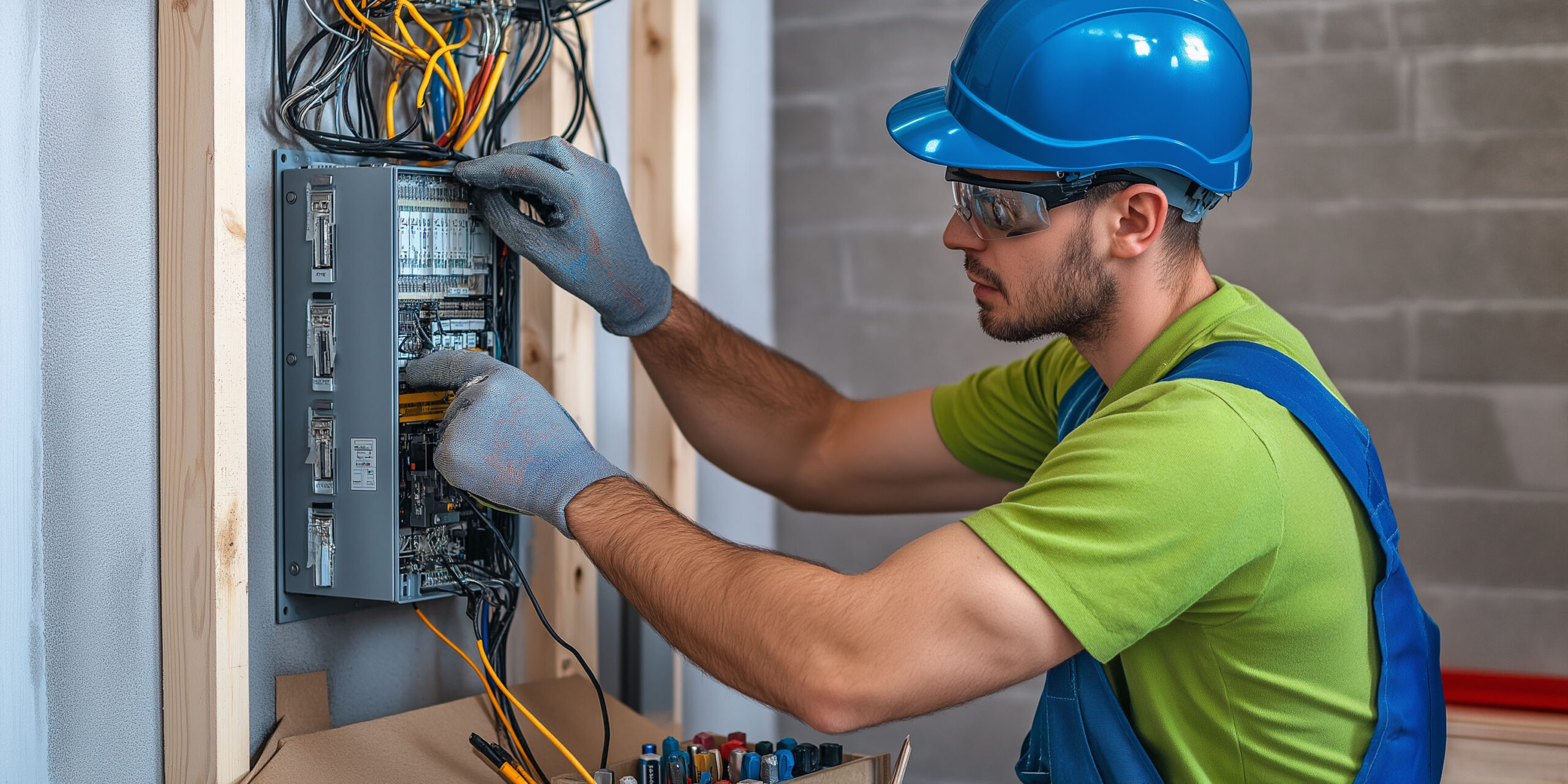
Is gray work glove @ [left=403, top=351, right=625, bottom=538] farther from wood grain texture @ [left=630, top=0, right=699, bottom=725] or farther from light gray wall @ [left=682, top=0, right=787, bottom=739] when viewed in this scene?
light gray wall @ [left=682, top=0, right=787, bottom=739]

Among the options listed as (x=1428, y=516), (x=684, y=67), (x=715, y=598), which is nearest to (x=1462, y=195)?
(x=1428, y=516)

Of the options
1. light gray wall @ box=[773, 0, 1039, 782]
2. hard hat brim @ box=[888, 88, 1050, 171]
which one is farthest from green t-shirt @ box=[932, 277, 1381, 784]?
light gray wall @ box=[773, 0, 1039, 782]

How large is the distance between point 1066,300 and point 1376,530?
0.40m

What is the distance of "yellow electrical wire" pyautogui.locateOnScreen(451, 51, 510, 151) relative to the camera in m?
1.51

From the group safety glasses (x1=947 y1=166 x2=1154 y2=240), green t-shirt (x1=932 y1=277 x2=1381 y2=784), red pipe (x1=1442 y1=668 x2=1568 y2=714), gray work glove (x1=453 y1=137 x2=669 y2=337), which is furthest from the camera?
red pipe (x1=1442 y1=668 x2=1568 y2=714)

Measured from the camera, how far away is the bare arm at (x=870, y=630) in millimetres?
1105

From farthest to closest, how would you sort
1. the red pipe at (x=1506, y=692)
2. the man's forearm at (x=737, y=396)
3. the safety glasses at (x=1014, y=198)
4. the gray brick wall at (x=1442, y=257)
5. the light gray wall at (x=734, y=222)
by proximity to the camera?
the light gray wall at (x=734, y=222), the gray brick wall at (x=1442, y=257), the red pipe at (x=1506, y=692), the man's forearm at (x=737, y=396), the safety glasses at (x=1014, y=198)

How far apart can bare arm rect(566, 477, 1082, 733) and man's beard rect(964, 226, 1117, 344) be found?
0.33 m

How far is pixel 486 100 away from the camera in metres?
1.51

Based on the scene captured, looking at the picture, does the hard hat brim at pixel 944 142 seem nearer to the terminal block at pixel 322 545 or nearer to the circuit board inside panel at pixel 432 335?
the circuit board inside panel at pixel 432 335

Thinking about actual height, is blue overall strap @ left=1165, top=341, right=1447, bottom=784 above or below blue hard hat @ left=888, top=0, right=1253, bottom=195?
below

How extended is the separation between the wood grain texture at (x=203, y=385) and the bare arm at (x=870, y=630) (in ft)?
1.59

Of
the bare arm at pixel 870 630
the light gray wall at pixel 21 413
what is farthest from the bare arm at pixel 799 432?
the light gray wall at pixel 21 413

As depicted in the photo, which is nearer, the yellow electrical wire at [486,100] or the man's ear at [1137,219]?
the man's ear at [1137,219]
